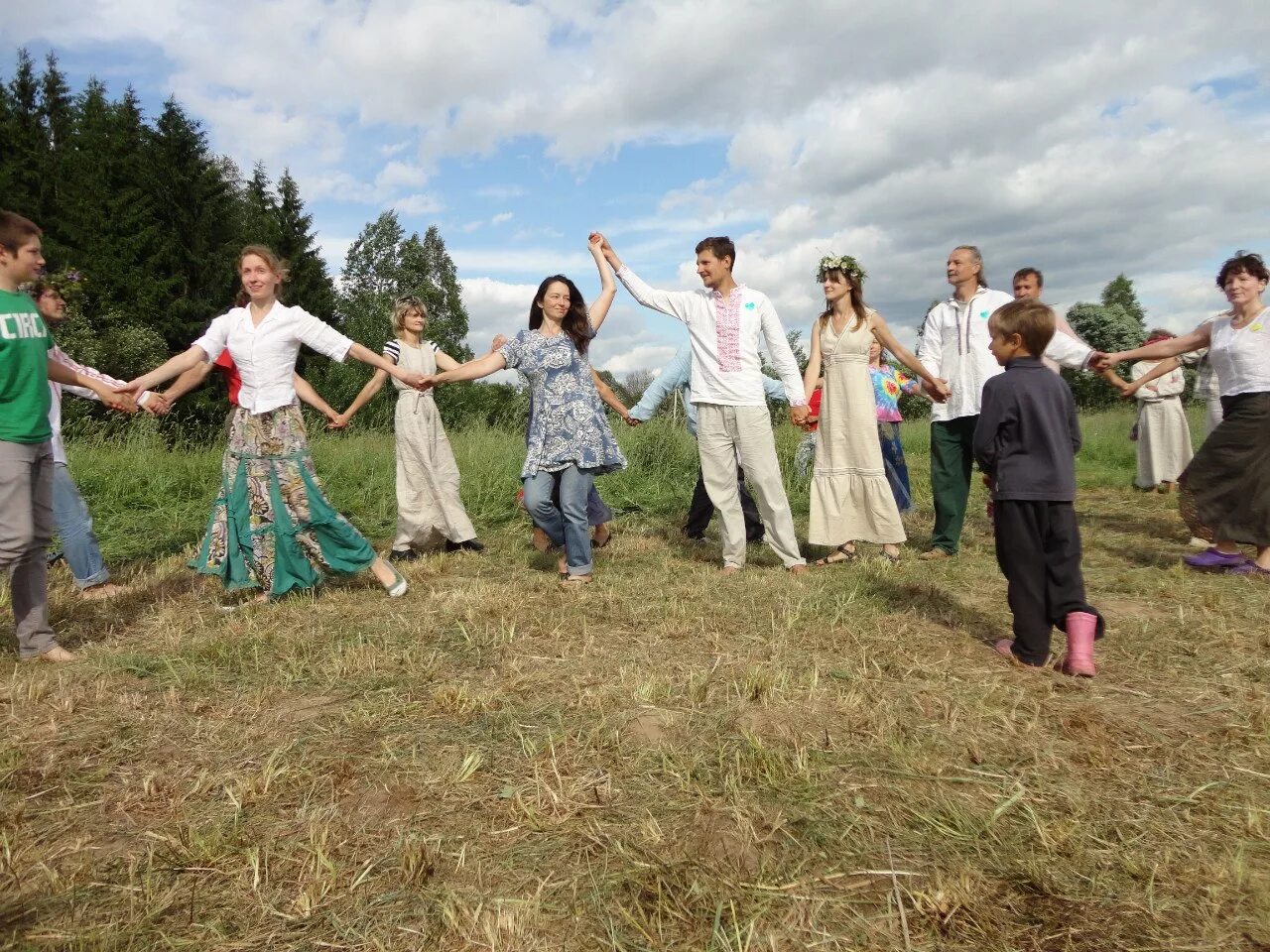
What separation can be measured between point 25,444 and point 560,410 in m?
2.93

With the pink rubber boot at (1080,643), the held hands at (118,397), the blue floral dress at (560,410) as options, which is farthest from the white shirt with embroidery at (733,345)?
the held hands at (118,397)

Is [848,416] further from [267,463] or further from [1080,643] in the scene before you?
[267,463]

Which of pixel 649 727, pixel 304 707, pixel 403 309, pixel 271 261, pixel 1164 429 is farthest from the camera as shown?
pixel 1164 429

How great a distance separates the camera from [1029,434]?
393cm

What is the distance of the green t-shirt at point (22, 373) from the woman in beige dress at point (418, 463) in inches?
114

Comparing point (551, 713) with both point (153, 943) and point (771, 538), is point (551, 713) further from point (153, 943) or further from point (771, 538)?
point (771, 538)

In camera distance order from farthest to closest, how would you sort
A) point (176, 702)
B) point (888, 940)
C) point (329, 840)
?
point (176, 702), point (329, 840), point (888, 940)

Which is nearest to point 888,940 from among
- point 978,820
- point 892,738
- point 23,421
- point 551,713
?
point 978,820

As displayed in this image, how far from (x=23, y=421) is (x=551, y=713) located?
114 inches

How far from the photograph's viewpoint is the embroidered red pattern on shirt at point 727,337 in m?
6.05

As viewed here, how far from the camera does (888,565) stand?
19.7 feet

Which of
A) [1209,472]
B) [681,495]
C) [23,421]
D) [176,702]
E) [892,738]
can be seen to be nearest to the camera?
[892,738]

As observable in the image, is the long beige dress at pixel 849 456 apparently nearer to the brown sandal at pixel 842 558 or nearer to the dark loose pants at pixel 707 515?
the brown sandal at pixel 842 558

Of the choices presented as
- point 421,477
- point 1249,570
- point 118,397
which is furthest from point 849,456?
point 118,397
